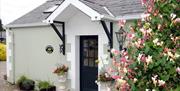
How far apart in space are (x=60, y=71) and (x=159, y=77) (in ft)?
25.4

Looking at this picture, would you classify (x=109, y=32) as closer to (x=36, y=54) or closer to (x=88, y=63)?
(x=88, y=63)

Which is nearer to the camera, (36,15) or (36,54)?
(36,54)

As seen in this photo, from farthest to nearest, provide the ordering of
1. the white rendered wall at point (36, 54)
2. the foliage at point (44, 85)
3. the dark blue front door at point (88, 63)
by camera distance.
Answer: the white rendered wall at point (36, 54) → the foliage at point (44, 85) → the dark blue front door at point (88, 63)

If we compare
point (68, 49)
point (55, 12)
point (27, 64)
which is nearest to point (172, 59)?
point (55, 12)

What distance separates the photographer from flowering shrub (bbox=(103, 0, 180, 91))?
9.67ft

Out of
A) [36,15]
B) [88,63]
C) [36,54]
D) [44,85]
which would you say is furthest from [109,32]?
[36,15]

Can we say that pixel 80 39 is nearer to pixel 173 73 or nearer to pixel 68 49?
pixel 68 49

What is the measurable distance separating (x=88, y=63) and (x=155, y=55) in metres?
7.57

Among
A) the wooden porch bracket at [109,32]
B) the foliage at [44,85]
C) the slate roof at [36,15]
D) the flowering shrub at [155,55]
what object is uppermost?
the slate roof at [36,15]

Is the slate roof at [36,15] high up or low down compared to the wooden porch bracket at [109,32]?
up

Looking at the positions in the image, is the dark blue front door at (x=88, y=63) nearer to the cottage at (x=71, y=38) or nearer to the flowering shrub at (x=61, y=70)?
the cottage at (x=71, y=38)

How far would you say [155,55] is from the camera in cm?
306

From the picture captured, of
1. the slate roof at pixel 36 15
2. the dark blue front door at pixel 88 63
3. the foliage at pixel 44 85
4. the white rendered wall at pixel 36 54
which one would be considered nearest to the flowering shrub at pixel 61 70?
the white rendered wall at pixel 36 54

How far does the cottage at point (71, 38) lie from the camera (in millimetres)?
9398
